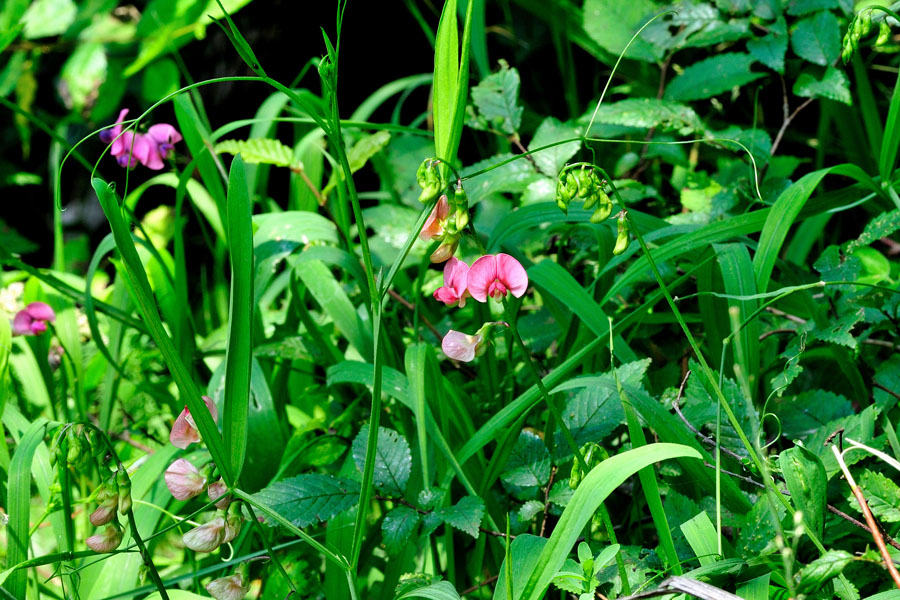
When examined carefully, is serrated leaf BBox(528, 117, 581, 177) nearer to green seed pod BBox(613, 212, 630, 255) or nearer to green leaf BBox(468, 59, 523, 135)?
green leaf BBox(468, 59, 523, 135)

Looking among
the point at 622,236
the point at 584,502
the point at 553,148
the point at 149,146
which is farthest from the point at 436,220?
the point at 149,146

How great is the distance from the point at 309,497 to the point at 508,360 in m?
0.50

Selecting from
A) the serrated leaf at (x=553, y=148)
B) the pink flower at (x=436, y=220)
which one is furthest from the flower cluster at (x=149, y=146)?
the pink flower at (x=436, y=220)

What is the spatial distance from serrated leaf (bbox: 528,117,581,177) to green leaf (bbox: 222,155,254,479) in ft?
2.50

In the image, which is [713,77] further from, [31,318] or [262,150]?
[31,318]

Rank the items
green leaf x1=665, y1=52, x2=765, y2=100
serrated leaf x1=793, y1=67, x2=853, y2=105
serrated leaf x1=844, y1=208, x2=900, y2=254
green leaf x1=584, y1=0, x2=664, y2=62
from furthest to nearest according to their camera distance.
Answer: green leaf x1=584, y1=0, x2=664, y2=62
green leaf x1=665, y1=52, x2=765, y2=100
serrated leaf x1=793, y1=67, x2=853, y2=105
serrated leaf x1=844, y1=208, x2=900, y2=254

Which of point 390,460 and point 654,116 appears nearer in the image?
point 390,460

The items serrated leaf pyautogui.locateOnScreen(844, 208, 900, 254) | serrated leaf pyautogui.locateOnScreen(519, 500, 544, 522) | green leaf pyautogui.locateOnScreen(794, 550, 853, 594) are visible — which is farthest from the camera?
serrated leaf pyautogui.locateOnScreen(844, 208, 900, 254)

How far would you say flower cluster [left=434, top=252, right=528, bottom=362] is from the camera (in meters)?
0.83

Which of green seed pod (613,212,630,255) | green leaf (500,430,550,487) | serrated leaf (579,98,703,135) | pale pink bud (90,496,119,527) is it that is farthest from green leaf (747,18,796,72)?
pale pink bud (90,496,119,527)

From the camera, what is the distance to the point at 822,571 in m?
0.59

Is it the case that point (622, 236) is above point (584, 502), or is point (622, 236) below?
above

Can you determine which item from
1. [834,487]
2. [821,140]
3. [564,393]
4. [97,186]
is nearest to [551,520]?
[564,393]

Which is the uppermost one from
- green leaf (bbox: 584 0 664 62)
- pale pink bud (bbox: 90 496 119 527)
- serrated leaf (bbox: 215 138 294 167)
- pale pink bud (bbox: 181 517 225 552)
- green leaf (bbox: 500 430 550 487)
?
green leaf (bbox: 584 0 664 62)
